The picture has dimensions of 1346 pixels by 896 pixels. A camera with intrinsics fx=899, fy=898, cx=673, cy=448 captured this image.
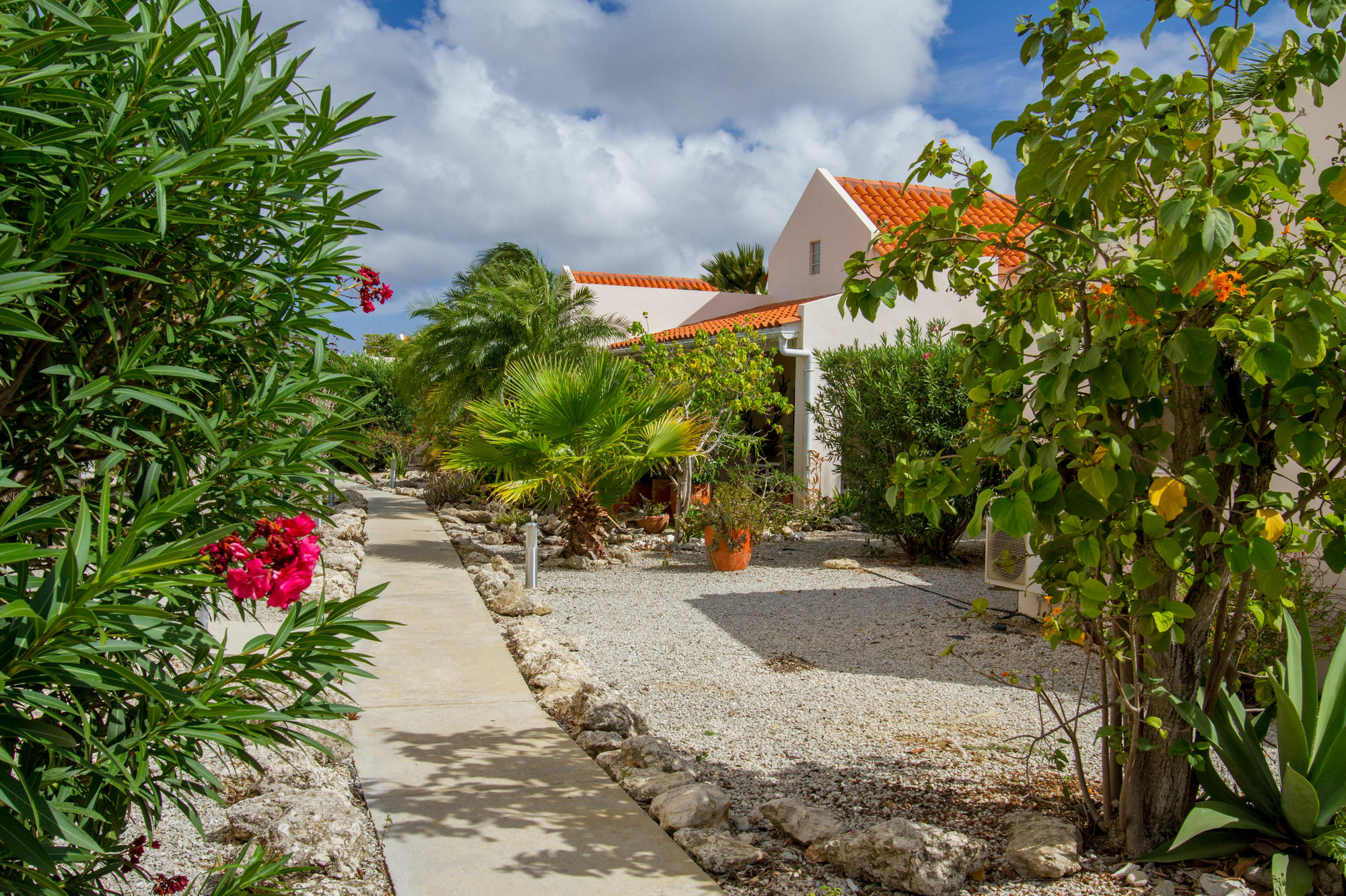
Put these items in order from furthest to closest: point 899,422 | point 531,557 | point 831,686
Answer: point 899,422 < point 531,557 < point 831,686

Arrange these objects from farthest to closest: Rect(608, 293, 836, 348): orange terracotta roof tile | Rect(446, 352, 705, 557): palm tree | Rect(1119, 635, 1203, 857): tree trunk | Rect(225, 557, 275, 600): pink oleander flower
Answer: Rect(608, 293, 836, 348): orange terracotta roof tile
Rect(446, 352, 705, 557): palm tree
Rect(1119, 635, 1203, 857): tree trunk
Rect(225, 557, 275, 600): pink oleander flower

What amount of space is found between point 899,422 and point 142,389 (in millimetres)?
9899

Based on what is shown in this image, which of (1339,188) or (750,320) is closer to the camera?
(1339,188)

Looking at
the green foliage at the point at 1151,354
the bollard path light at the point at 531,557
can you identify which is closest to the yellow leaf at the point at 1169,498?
the green foliage at the point at 1151,354

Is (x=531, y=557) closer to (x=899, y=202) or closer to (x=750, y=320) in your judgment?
(x=750, y=320)

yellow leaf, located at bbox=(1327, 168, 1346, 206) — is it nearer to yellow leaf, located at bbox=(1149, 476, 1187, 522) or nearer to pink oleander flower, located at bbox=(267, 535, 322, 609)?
yellow leaf, located at bbox=(1149, 476, 1187, 522)

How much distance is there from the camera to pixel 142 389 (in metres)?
1.84

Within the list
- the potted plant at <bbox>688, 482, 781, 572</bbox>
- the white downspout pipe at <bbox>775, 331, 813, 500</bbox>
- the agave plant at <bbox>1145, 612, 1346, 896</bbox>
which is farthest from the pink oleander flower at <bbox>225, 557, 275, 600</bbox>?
the white downspout pipe at <bbox>775, 331, 813, 500</bbox>

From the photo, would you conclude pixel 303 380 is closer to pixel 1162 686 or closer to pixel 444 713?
pixel 1162 686

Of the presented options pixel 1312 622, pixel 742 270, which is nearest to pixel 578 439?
pixel 1312 622

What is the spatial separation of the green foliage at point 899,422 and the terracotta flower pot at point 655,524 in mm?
3092

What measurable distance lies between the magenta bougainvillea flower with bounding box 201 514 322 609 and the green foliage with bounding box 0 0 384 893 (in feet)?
0.23

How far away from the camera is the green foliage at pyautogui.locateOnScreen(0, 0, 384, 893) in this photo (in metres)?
1.55

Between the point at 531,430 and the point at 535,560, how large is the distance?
1.55 m
